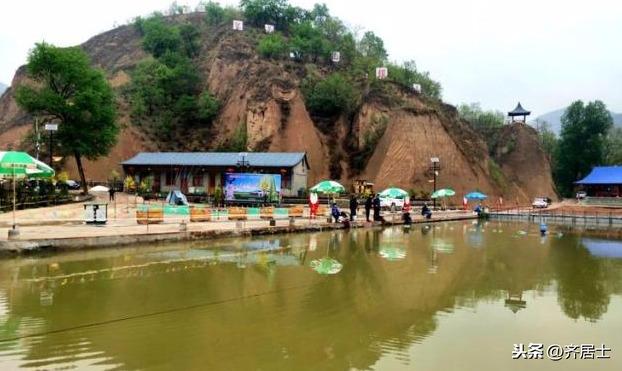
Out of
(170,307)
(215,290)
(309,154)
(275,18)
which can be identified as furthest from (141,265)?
(275,18)

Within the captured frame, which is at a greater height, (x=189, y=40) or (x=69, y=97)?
(x=189, y=40)

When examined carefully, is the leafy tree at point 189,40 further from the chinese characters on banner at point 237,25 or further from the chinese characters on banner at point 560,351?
the chinese characters on banner at point 560,351

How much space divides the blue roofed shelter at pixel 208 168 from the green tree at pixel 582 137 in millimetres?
46982

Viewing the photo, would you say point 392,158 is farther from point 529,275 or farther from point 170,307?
point 170,307

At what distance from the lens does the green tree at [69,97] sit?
132 feet

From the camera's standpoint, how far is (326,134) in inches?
2405

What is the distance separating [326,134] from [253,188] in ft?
67.5

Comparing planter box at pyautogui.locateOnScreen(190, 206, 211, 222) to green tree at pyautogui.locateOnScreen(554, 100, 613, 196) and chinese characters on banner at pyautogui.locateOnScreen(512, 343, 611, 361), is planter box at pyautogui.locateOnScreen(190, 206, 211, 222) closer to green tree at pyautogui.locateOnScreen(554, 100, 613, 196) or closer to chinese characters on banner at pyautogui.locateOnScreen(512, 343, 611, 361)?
chinese characters on banner at pyautogui.locateOnScreen(512, 343, 611, 361)

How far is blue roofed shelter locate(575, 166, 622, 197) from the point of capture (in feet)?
202

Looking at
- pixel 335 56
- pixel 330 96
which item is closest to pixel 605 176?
pixel 330 96

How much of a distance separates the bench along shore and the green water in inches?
33.9

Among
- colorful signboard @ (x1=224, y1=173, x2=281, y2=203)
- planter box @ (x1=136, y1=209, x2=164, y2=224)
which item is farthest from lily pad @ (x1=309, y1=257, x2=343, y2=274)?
colorful signboard @ (x1=224, y1=173, x2=281, y2=203)

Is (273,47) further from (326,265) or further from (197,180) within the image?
(326,265)

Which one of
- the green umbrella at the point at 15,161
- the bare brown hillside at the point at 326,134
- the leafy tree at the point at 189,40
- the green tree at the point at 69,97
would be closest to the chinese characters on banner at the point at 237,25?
the bare brown hillside at the point at 326,134
